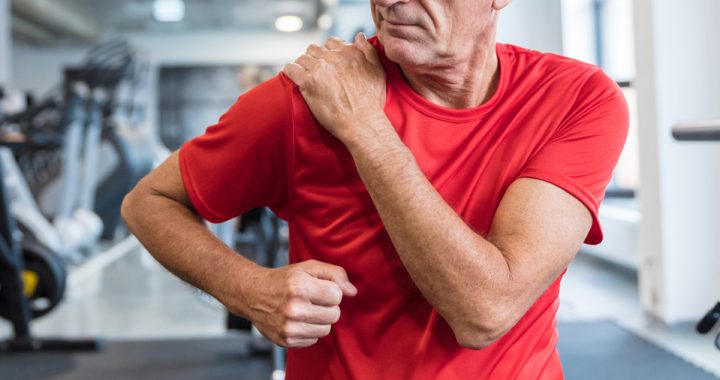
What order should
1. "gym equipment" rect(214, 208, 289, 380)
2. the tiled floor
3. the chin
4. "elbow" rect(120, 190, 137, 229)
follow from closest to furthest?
the chin
"elbow" rect(120, 190, 137, 229)
"gym equipment" rect(214, 208, 289, 380)
the tiled floor

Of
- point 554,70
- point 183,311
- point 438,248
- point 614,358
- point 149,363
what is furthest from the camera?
point 183,311

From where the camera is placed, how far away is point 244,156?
0.99 meters

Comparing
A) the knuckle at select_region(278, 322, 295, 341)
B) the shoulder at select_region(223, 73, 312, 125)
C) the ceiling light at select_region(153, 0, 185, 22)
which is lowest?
the knuckle at select_region(278, 322, 295, 341)

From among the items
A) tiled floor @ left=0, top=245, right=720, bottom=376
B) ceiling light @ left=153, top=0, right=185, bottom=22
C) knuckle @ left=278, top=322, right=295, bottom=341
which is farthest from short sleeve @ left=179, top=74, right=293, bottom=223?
ceiling light @ left=153, top=0, right=185, bottom=22

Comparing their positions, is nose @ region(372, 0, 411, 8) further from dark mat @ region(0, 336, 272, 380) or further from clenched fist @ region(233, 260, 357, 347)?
dark mat @ region(0, 336, 272, 380)

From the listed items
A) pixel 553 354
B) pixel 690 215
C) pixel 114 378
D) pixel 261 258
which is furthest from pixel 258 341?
pixel 553 354

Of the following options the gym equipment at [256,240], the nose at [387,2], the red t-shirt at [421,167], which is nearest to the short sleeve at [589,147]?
the red t-shirt at [421,167]

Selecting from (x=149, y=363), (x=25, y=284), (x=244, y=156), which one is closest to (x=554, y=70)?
(x=244, y=156)

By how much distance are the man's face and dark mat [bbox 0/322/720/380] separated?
2.28 metres

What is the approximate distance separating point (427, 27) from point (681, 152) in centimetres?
323

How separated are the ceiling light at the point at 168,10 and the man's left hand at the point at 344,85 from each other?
39.5 feet

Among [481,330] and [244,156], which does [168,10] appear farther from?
[481,330]

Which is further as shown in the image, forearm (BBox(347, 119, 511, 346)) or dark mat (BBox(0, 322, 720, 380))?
dark mat (BBox(0, 322, 720, 380))

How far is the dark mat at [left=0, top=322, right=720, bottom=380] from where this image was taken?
3.05 m
